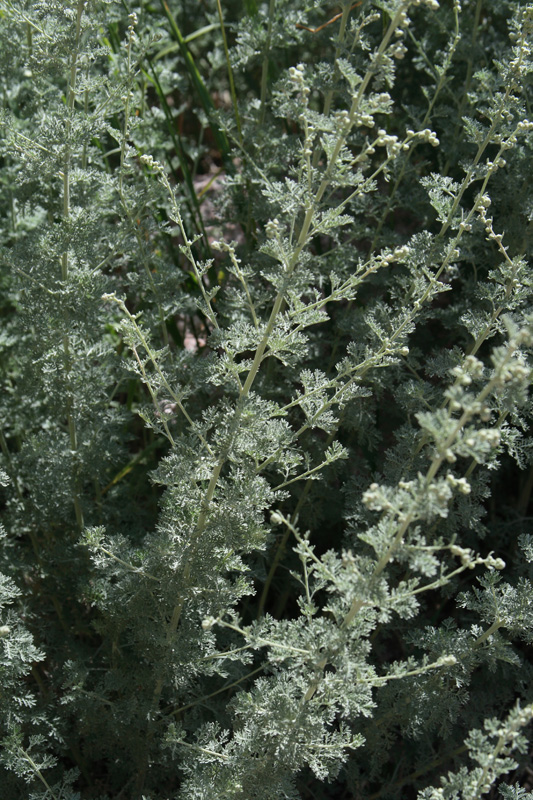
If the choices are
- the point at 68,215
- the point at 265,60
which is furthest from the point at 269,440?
the point at 265,60

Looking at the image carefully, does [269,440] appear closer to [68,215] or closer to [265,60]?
[68,215]

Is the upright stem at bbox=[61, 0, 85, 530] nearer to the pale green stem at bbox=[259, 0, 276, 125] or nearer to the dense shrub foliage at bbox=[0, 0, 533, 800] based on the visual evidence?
the dense shrub foliage at bbox=[0, 0, 533, 800]

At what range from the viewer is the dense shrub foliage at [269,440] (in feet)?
5.25

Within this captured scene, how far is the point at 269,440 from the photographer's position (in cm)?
179

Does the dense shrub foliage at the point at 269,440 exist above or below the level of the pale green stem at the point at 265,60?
below

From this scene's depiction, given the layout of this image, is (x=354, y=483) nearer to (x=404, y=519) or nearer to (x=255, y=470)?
(x=255, y=470)

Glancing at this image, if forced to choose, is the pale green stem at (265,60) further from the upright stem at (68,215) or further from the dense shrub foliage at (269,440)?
the upright stem at (68,215)

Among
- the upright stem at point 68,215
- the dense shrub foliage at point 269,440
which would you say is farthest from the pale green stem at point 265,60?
the upright stem at point 68,215

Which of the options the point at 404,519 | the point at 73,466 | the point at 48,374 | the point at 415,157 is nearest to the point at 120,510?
the point at 73,466

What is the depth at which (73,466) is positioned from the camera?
7.44 ft

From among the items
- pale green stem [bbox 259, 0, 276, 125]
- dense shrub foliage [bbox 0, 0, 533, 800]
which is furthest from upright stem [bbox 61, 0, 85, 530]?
pale green stem [bbox 259, 0, 276, 125]

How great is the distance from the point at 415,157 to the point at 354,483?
116 centimetres

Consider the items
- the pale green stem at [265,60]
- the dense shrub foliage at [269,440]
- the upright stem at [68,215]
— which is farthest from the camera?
the pale green stem at [265,60]

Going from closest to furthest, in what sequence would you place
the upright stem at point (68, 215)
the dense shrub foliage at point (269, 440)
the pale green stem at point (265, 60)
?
the dense shrub foliage at point (269, 440) → the upright stem at point (68, 215) → the pale green stem at point (265, 60)
